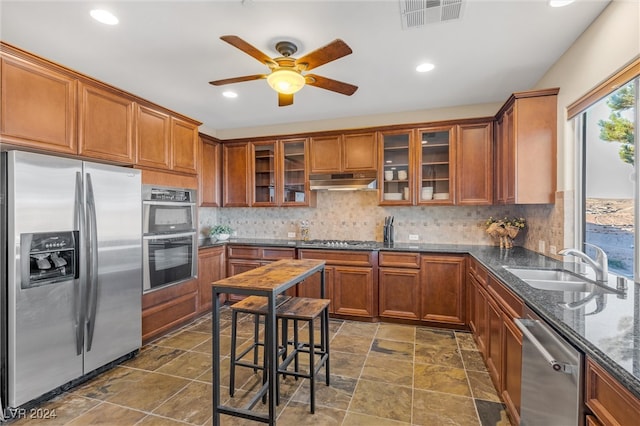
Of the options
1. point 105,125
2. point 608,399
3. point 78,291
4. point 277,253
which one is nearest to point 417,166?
point 277,253

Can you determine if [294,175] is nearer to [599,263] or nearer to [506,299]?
[506,299]

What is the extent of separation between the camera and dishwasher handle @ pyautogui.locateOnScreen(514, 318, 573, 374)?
121 centimetres

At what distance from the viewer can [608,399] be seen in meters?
0.99

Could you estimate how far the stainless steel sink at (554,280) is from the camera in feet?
6.60

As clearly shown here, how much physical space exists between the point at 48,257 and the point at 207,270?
2039mm

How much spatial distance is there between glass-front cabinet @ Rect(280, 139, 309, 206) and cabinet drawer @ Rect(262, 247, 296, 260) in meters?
0.72

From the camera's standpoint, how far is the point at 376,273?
3.79 meters

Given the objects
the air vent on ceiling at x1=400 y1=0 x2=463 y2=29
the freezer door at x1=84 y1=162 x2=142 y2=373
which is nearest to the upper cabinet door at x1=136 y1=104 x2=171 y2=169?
the freezer door at x1=84 y1=162 x2=142 y2=373

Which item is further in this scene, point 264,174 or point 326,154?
point 264,174

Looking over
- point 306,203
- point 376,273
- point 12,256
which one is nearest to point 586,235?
point 376,273

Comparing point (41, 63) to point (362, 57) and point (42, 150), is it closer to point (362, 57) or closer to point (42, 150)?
point (42, 150)

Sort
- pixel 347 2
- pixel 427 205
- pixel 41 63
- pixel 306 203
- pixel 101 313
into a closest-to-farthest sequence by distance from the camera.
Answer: pixel 347 2, pixel 41 63, pixel 101 313, pixel 427 205, pixel 306 203

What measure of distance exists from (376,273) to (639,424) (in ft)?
Answer: 9.71

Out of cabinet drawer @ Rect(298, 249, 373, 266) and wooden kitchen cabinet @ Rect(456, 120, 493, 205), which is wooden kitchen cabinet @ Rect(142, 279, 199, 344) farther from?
wooden kitchen cabinet @ Rect(456, 120, 493, 205)
